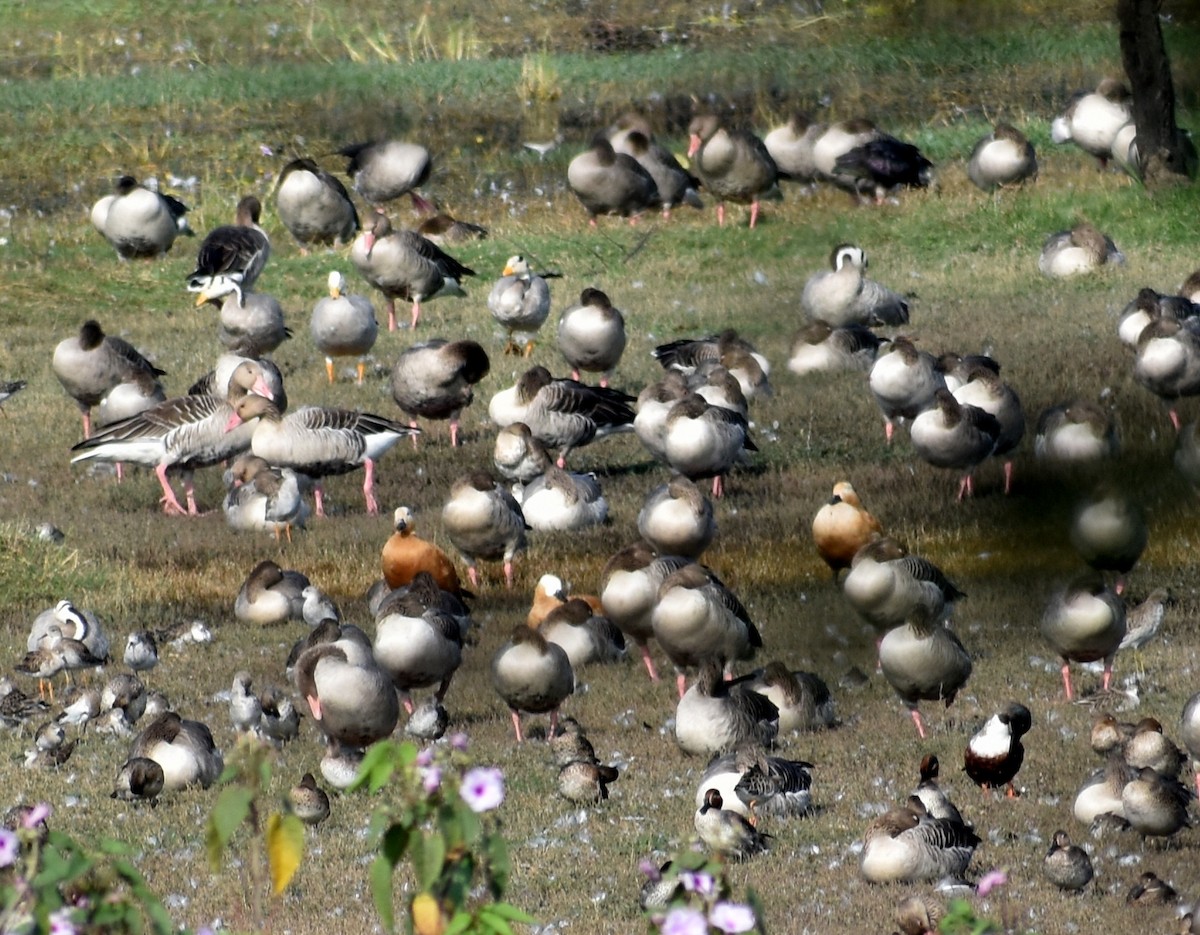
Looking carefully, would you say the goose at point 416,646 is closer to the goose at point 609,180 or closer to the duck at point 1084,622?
the duck at point 1084,622

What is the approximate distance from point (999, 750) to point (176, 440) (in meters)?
8.57

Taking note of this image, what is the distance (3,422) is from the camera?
717 inches

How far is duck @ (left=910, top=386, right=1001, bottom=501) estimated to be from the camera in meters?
Result: 13.0

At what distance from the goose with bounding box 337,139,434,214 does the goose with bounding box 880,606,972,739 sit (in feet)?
55.1

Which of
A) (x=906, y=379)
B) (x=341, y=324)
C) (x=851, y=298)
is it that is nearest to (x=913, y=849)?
(x=906, y=379)

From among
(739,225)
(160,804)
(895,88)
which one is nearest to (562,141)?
(739,225)

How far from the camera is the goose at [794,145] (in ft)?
84.7

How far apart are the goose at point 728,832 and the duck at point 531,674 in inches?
82.9

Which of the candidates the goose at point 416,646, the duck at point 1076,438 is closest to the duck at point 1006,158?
the goose at point 416,646

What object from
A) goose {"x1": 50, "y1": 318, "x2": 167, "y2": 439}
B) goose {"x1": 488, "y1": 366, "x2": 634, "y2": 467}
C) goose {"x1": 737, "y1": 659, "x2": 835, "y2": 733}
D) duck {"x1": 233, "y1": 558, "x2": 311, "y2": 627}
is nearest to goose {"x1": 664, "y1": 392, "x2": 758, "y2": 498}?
goose {"x1": 488, "y1": 366, "x2": 634, "y2": 467}

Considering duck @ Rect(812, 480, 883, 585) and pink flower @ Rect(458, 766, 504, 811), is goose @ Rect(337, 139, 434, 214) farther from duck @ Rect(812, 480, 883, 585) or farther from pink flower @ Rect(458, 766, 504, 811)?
pink flower @ Rect(458, 766, 504, 811)

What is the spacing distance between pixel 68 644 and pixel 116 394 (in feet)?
20.2

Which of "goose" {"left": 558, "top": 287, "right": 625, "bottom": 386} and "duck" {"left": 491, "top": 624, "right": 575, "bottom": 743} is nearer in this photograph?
"duck" {"left": 491, "top": 624, "right": 575, "bottom": 743}

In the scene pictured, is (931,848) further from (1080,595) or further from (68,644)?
(68,644)
